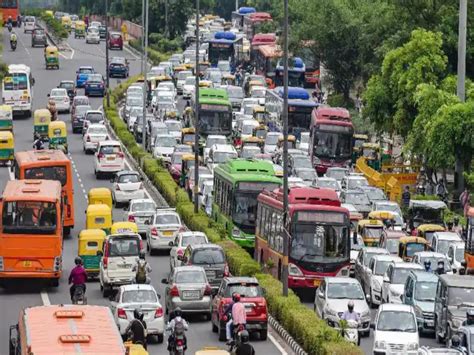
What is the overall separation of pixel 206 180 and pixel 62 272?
15.0 m

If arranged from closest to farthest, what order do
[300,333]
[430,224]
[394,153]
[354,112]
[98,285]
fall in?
1. [300,333]
2. [98,285]
3. [430,224]
4. [394,153]
5. [354,112]

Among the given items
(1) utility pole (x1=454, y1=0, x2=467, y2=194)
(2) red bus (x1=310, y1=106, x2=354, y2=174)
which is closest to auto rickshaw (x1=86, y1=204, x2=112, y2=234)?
(1) utility pole (x1=454, y1=0, x2=467, y2=194)

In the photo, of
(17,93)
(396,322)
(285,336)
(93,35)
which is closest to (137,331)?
(285,336)

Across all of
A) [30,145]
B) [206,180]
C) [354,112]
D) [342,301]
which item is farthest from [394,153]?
[342,301]

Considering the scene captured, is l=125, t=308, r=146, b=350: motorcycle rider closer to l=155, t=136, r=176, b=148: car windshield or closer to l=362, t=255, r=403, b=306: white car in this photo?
l=362, t=255, r=403, b=306: white car

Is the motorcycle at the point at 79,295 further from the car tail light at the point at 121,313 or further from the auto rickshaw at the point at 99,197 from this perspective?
the auto rickshaw at the point at 99,197

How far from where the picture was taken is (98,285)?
52562mm

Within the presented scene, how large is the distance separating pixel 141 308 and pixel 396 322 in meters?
6.24

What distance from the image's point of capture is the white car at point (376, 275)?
161ft

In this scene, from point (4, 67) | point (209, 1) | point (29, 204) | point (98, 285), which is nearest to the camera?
point (29, 204)

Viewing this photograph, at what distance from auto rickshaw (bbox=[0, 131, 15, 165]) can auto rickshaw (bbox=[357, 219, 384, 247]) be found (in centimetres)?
2552

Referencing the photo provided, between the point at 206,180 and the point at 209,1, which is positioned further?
the point at 209,1

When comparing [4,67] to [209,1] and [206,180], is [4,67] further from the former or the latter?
[209,1]

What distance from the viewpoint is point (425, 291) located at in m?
45.9
